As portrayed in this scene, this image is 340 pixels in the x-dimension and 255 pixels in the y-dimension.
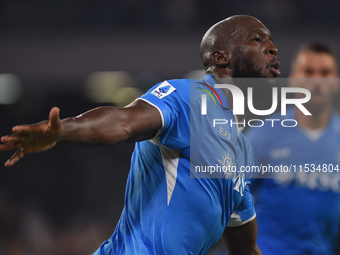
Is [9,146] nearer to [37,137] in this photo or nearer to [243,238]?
[37,137]

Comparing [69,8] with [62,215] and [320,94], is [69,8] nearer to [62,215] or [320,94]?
[62,215]

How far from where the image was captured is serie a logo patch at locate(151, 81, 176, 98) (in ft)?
5.53

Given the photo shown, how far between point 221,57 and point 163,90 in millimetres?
679

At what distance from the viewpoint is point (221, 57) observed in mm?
2260

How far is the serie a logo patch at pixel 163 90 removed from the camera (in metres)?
1.69

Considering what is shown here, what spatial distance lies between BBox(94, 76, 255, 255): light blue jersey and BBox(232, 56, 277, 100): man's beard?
0.35 meters

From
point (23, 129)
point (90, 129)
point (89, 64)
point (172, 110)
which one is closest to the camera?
point (23, 129)

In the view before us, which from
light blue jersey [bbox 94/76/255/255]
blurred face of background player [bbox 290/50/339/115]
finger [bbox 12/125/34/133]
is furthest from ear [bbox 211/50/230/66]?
finger [bbox 12/125/34/133]

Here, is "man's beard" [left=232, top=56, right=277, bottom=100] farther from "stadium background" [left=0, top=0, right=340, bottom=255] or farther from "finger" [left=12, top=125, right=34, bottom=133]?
"stadium background" [left=0, top=0, right=340, bottom=255]

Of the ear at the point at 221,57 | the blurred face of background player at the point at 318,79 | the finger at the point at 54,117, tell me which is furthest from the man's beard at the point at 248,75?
the finger at the point at 54,117

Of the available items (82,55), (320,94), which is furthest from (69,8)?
(320,94)

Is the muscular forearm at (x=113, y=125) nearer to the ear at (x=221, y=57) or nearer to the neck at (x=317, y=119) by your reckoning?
the ear at (x=221, y=57)

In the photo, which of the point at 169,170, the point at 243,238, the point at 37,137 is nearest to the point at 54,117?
the point at 37,137

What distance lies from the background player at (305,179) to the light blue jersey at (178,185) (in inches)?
47.1
